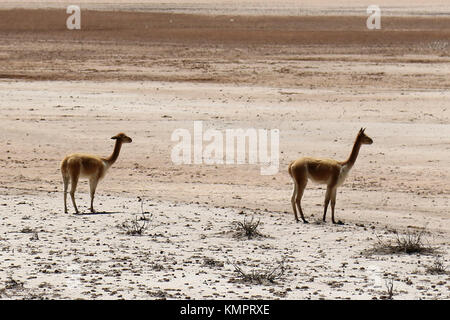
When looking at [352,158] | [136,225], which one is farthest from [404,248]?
[136,225]

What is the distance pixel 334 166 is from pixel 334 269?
2.72 metres

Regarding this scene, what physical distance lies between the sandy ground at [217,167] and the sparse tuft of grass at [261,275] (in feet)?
0.22

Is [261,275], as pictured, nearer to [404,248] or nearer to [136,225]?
[404,248]

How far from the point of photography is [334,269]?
10.5m

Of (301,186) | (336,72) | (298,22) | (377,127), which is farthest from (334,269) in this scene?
(298,22)

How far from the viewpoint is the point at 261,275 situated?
9.89 metres

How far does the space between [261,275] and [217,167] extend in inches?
299

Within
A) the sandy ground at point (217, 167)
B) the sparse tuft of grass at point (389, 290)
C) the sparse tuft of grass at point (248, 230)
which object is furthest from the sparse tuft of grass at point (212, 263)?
the sparse tuft of grass at point (389, 290)

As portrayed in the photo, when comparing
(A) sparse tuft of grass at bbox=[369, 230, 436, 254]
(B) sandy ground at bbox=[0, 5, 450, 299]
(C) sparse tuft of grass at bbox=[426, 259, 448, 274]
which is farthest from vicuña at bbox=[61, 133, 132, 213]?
(C) sparse tuft of grass at bbox=[426, 259, 448, 274]

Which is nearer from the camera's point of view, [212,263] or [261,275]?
[261,275]

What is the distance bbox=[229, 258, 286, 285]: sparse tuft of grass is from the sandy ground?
0.07 metres

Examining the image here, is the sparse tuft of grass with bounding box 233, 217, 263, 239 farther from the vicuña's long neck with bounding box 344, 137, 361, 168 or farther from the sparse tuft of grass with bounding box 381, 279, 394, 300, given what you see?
the sparse tuft of grass with bounding box 381, 279, 394, 300

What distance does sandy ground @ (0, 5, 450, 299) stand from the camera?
1025 centimetres

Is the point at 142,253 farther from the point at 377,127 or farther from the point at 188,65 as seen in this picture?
the point at 188,65
